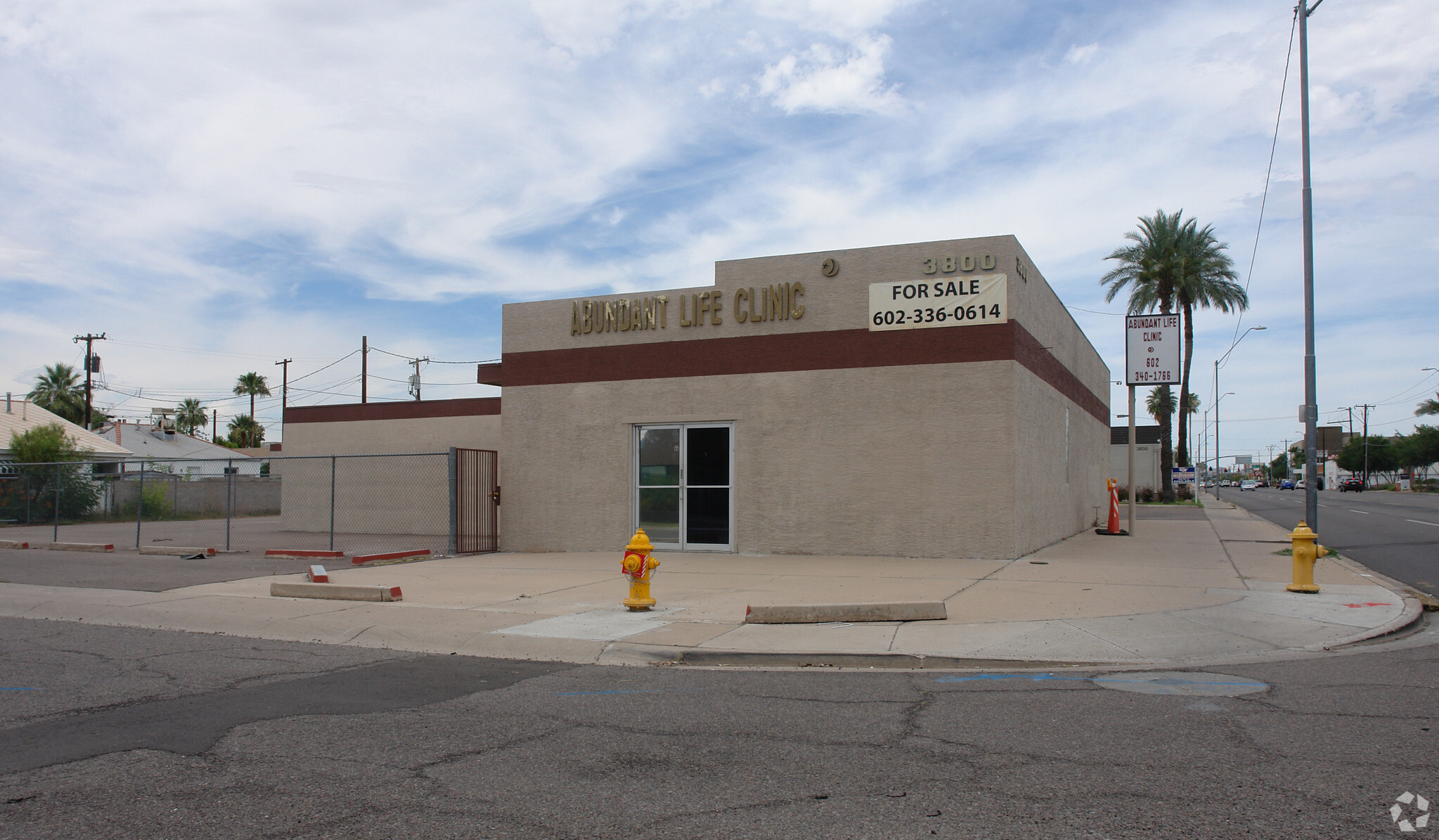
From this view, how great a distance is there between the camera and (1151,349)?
20.8m

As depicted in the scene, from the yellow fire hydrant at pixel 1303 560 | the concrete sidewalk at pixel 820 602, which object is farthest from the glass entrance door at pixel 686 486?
the yellow fire hydrant at pixel 1303 560

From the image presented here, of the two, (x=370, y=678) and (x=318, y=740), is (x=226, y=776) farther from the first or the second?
(x=370, y=678)

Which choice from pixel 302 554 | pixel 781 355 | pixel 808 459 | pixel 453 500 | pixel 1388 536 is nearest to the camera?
pixel 808 459

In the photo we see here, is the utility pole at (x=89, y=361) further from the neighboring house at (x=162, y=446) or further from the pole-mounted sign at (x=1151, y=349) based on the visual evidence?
the pole-mounted sign at (x=1151, y=349)

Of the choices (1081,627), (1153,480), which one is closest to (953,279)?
(1081,627)

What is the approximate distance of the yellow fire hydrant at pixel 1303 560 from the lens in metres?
11.4

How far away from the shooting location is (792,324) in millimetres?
17047

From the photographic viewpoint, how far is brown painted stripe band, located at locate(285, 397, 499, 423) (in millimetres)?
24906

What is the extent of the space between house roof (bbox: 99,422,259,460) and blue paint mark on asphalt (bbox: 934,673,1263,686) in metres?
52.5

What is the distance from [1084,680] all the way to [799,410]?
9.89 meters

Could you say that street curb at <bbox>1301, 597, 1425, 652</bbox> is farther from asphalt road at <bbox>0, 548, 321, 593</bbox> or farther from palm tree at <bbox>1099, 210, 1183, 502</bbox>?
palm tree at <bbox>1099, 210, 1183, 502</bbox>

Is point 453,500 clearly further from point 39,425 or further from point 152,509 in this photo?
point 39,425

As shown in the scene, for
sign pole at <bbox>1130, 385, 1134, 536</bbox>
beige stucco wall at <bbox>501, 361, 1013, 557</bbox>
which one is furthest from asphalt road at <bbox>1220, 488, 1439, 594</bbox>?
beige stucco wall at <bbox>501, 361, 1013, 557</bbox>

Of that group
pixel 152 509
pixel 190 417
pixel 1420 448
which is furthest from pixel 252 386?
pixel 1420 448
